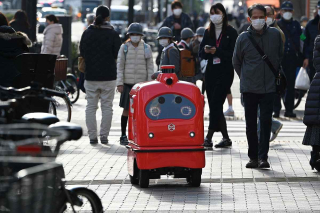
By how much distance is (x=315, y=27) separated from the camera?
51.6 ft

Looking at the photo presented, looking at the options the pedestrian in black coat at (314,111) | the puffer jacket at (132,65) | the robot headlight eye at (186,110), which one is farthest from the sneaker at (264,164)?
the puffer jacket at (132,65)

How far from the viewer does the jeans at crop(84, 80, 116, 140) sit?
12273 millimetres

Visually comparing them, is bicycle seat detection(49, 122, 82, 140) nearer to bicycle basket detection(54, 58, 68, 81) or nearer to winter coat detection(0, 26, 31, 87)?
winter coat detection(0, 26, 31, 87)

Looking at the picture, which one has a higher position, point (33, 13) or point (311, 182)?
point (33, 13)

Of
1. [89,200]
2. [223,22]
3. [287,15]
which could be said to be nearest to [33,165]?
[89,200]

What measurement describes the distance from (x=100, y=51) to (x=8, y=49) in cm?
177

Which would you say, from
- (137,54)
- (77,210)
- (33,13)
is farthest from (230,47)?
(33,13)

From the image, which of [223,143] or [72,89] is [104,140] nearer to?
[223,143]

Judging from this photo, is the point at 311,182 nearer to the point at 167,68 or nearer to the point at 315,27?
the point at 167,68

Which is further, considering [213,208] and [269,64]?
[269,64]

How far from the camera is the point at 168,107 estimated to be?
335 inches

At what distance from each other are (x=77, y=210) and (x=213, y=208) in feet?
7.50

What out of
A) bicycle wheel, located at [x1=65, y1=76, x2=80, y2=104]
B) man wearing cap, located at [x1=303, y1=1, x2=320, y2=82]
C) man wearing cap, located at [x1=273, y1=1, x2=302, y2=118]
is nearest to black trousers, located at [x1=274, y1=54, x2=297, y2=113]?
man wearing cap, located at [x1=273, y1=1, x2=302, y2=118]

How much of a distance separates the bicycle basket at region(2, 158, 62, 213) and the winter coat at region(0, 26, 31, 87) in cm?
569
